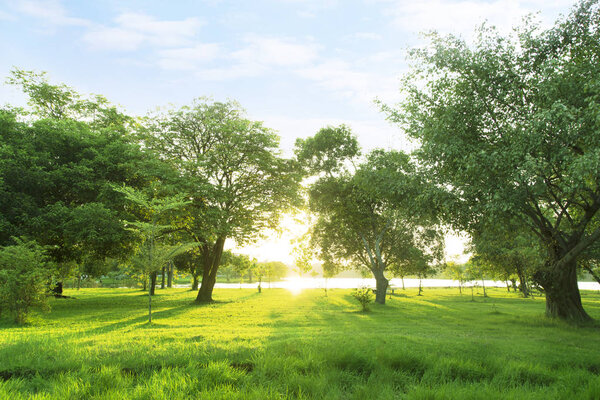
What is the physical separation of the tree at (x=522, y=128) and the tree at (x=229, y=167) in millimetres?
14017

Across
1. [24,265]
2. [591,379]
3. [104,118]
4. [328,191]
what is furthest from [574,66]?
[104,118]

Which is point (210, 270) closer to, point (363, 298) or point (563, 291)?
point (363, 298)

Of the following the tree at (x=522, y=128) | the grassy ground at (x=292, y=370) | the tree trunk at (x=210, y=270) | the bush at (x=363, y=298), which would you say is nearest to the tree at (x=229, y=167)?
the tree trunk at (x=210, y=270)

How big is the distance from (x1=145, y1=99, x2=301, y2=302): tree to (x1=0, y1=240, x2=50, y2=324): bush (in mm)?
11306

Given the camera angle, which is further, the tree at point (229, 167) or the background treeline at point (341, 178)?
the tree at point (229, 167)

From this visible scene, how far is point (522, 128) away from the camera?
40.0 ft

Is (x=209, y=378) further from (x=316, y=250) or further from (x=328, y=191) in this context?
(x=316, y=250)

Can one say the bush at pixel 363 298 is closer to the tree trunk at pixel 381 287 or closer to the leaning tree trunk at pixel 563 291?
the tree trunk at pixel 381 287

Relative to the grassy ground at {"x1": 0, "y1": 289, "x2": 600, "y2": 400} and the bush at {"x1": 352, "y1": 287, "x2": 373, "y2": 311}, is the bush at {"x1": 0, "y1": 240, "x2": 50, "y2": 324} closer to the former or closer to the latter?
the grassy ground at {"x1": 0, "y1": 289, "x2": 600, "y2": 400}

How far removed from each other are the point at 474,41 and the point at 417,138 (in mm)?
5321

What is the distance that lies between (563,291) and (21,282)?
89.6 ft

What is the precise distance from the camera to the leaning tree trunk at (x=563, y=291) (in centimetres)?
1611

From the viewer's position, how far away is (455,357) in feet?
24.7

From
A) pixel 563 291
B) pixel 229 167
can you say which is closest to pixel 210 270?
pixel 229 167
